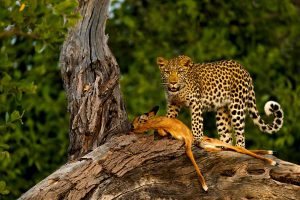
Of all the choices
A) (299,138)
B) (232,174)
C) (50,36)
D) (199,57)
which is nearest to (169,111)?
(232,174)

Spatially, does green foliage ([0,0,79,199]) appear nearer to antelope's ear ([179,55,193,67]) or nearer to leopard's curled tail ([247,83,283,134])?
leopard's curled tail ([247,83,283,134])

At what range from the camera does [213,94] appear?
40.8ft

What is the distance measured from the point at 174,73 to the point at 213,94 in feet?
1.79

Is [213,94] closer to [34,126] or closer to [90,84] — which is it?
[90,84]

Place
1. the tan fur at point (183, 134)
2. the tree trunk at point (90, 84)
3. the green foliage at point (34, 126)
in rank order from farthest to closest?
1. the green foliage at point (34, 126)
2. the tree trunk at point (90, 84)
3. the tan fur at point (183, 134)

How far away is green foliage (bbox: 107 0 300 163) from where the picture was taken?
2080cm

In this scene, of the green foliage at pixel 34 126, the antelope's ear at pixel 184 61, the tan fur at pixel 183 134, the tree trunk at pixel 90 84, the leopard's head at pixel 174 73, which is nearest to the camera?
the tan fur at pixel 183 134

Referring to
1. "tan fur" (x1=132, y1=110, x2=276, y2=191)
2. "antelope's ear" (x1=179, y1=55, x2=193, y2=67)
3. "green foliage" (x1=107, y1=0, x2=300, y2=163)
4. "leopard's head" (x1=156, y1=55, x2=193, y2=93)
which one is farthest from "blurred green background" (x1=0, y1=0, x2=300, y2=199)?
"tan fur" (x1=132, y1=110, x2=276, y2=191)

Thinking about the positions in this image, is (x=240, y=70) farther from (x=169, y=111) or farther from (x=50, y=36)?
(x=50, y=36)

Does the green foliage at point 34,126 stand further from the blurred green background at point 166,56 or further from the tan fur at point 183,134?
the tan fur at point 183,134

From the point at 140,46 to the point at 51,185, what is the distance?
11.5 metres

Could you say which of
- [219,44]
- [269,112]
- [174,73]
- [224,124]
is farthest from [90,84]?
[219,44]

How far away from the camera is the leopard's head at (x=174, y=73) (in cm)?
1223

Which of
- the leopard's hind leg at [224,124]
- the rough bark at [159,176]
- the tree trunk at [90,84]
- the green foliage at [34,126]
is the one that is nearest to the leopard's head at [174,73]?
the tree trunk at [90,84]
